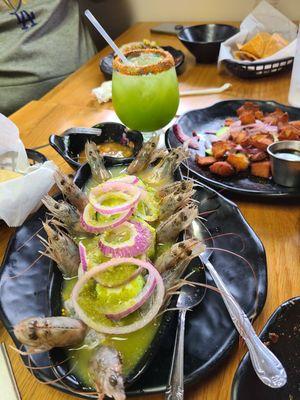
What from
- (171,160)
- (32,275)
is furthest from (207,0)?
(32,275)

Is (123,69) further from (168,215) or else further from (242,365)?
(242,365)

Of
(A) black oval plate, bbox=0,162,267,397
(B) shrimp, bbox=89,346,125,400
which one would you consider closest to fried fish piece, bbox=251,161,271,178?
(A) black oval plate, bbox=0,162,267,397

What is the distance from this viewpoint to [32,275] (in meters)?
1.05

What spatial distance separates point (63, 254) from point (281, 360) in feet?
1.90

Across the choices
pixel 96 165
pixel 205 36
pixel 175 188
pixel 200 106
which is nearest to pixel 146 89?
pixel 96 165

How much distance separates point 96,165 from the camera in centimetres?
132

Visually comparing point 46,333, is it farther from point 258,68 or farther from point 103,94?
point 258,68

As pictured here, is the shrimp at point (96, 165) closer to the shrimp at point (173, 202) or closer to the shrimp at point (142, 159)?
the shrimp at point (142, 159)

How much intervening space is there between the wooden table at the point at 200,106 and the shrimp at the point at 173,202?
0.30 meters

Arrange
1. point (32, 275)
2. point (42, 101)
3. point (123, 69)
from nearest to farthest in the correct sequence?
point (32, 275) → point (123, 69) → point (42, 101)

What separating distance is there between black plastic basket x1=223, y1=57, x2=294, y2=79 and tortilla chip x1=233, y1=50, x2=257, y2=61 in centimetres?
11

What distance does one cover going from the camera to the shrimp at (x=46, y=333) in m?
0.71

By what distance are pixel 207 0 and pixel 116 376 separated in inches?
129

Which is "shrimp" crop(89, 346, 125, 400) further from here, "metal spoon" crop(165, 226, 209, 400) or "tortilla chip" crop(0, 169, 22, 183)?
"tortilla chip" crop(0, 169, 22, 183)
